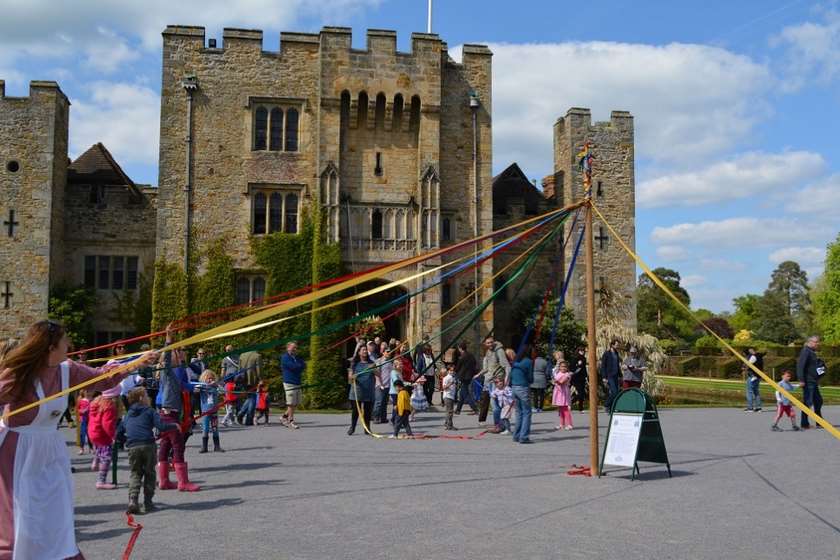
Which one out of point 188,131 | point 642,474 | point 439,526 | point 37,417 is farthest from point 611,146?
point 37,417

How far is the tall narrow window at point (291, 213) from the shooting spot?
30594 mm

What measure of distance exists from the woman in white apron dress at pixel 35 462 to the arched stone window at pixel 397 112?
26.3 metres

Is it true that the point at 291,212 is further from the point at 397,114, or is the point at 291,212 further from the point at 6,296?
the point at 6,296

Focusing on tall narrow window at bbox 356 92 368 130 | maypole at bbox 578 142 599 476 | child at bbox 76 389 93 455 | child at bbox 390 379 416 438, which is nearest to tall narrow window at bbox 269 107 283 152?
tall narrow window at bbox 356 92 368 130

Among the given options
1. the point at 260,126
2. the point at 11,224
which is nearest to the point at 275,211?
the point at 260,126

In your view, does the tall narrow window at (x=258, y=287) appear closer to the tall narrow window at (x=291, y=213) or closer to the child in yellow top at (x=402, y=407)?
the tall narrow window at (x=291, y=213)

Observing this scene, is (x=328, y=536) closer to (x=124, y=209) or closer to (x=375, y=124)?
(x=375, y=124)

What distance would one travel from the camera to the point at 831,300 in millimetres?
64062

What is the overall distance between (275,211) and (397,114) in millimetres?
6195

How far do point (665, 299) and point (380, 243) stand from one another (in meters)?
56.4

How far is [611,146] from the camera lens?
34656 mm

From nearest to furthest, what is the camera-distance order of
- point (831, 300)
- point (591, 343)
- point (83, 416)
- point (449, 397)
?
point (591, 343) < point (83, 416) < point (449, 397) < point (831, 300)

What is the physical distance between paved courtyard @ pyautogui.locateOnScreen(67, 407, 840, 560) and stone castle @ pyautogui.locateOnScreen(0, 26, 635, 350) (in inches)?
642

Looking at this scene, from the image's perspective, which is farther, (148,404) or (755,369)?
(148,404)
